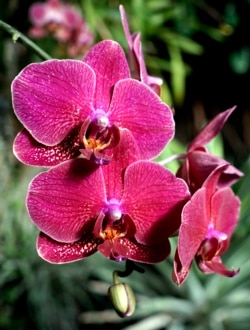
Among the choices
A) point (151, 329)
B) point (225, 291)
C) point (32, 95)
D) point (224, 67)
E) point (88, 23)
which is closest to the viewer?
point (32, 95)

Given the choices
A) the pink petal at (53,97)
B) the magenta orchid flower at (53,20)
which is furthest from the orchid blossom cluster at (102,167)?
the magenta orchid flower at (53,20)

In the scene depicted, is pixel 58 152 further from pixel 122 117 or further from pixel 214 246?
pixel 214 246

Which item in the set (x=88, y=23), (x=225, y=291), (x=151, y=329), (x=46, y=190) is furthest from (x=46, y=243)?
(x=88, y=23)

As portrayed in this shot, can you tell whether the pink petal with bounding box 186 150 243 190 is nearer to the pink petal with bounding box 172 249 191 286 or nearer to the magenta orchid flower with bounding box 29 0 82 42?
the pink petal with bounding box 172 249 191 286

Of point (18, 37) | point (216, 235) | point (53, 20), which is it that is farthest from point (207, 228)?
point (53, 20)

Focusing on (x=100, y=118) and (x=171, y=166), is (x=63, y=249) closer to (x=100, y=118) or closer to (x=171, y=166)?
(x=100, y=118)

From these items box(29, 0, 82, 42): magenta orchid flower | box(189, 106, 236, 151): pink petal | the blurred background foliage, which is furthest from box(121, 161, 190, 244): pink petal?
box(29, 0, 82, 42): magenta orchid flower

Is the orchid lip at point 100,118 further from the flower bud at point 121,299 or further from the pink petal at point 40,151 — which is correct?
the flower bud at point 121,299
